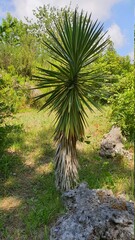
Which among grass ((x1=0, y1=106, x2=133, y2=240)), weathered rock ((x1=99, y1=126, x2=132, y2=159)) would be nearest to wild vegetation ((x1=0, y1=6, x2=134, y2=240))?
grass ((x1=0, y1=106, x2=133, y2=240))

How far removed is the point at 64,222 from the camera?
2982 millimetres

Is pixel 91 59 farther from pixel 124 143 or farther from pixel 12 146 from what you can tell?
pixel 12 146

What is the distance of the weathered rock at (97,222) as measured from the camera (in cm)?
273

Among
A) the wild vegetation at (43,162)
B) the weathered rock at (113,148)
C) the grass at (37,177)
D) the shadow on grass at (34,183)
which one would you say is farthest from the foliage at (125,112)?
the shadow on grass at (34,183)

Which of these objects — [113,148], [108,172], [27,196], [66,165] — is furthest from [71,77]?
[113,148]

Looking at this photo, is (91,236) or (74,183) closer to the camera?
(91,236)

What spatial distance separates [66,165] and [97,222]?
187 centimetres

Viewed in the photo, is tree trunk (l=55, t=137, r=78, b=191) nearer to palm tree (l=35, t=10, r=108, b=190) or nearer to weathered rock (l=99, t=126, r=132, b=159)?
palm tree (l=35, t=10, r=108, b=190)

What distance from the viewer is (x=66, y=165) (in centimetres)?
463

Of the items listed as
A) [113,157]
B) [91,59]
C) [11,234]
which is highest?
[91,59]

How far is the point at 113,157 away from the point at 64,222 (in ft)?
11.8

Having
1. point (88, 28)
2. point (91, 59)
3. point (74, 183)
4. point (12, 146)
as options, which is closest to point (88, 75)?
point (91, 59)

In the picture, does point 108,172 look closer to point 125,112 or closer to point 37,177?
point 37,177

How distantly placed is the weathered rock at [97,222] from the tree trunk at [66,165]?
132 centimetres
